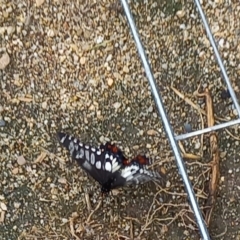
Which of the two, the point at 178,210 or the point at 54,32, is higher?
the point at 54,32

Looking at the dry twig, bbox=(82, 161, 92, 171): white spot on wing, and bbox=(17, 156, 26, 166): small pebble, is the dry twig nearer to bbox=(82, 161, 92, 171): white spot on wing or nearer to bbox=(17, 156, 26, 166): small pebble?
bbox=(82, 161, 92, 171): white spot on wing

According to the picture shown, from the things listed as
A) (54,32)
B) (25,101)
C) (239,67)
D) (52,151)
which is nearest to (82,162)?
(52,151)

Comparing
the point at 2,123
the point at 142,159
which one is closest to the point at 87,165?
the point at 142,159

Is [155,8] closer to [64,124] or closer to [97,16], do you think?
[97,16]

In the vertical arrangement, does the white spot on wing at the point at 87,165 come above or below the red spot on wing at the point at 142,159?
above

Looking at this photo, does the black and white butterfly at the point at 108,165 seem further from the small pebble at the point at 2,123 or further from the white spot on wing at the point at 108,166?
the small pebble at the point at 2,123

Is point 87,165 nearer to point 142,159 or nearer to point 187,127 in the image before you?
point 142,159

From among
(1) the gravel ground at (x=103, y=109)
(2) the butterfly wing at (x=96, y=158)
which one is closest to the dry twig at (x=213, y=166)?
(1) the gravel ground at (x=103, y=109)
